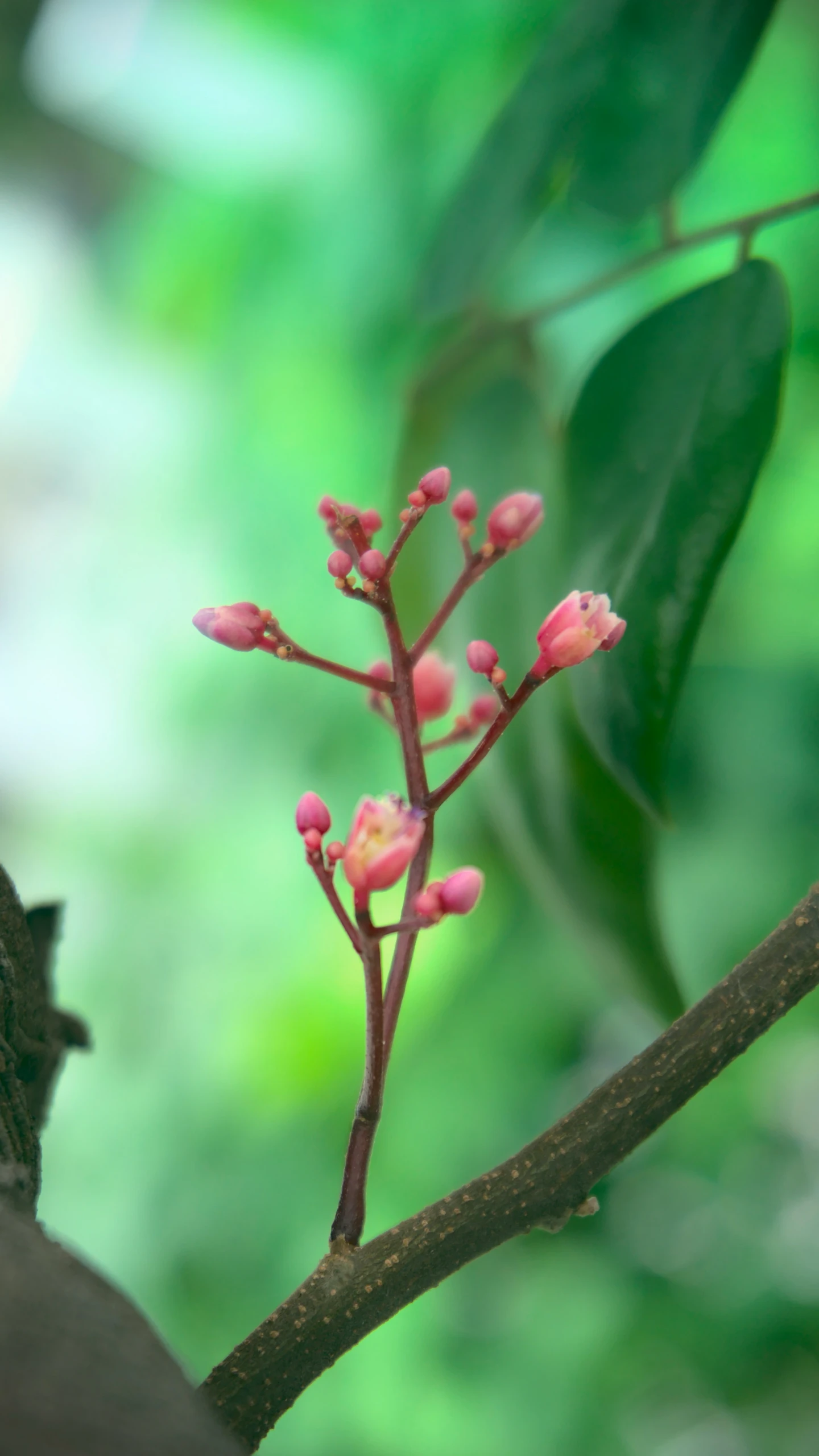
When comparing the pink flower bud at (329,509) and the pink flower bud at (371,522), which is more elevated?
the pink flower bud at (371,522)

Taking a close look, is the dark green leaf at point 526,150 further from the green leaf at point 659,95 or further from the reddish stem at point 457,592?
the reddish stem at point 457,592

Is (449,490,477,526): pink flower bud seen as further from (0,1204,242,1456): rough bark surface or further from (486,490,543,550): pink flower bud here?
(0,1204,242,1456): rough bark surface

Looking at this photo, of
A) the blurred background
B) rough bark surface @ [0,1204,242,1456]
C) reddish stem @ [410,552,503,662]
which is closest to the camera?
rough bark surface @ [0,1204,242,1456]

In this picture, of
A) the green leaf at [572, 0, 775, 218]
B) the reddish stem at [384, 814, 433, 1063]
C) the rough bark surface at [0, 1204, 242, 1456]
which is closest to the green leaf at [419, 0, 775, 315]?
the green leaf at [572, 0, 775, 218]

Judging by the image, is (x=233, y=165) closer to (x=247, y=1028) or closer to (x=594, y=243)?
(x=594, y=243)

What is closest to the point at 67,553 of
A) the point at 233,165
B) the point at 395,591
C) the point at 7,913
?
the point at 233,165

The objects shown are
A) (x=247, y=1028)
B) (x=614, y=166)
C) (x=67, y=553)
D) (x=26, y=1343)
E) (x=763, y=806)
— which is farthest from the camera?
(x=67, y=553)

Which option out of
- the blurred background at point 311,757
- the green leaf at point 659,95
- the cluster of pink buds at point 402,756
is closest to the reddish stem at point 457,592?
the cluster of pink buds at point 402,756
